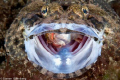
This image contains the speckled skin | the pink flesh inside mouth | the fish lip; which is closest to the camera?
the fish lip

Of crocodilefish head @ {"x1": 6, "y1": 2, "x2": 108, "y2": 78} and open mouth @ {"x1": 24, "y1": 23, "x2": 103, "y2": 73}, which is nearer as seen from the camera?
crocodilefish head @ {"x1": 6, "y1": 2, "x2": 108, "y2": 78}

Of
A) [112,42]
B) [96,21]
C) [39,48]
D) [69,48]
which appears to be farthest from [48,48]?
[112,42]

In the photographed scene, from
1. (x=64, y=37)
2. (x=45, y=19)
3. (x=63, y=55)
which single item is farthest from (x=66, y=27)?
(x=64, y=37)

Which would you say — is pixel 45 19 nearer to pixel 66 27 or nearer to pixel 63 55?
pixel 66 27

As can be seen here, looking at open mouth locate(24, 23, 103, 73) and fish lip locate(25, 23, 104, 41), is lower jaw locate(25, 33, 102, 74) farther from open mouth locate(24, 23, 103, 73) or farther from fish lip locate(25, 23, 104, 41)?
fish lip locate(25, 23, 104, 41)

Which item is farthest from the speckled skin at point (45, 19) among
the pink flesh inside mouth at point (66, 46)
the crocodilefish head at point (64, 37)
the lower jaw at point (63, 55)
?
the pink flesh inside mouth at point (66, 46)

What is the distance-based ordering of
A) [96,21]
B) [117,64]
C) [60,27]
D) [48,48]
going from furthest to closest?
[117,64] < [48,48] < [96,21] < [60,27]

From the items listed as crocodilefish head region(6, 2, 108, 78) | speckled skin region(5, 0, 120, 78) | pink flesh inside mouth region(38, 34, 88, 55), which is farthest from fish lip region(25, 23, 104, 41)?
pink flesh inside mouth region(38, 34, 88, 55)

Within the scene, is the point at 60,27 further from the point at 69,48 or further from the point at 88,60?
the point at 88,60
